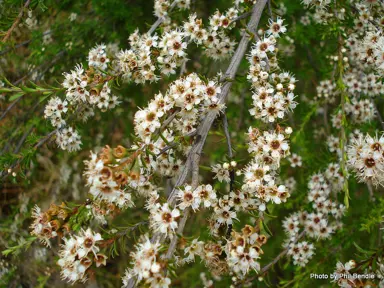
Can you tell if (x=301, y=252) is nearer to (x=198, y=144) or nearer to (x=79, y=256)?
(x=198, y=144)

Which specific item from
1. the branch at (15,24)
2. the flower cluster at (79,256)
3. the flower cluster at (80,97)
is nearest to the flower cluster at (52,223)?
the flower cluster at (79,256)

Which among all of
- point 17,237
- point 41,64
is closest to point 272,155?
point 41,64

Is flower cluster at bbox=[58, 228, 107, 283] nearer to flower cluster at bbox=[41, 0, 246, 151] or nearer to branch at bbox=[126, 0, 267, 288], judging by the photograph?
branch at bbox=[126, 0, 267, 288]

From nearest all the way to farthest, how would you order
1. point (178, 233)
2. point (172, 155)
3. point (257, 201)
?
point (178, 233) < point (257, 201) < point (172, 155)

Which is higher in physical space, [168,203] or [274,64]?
[274,64]

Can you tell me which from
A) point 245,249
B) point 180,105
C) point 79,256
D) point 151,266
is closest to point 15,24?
point 180,105

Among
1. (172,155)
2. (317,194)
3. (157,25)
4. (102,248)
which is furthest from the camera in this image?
(317,194)

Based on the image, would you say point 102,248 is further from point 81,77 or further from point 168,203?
point 81,77

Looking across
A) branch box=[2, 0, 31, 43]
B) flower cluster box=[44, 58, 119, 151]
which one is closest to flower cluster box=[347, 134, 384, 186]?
flower cluster box=[44, 58, 119, 151]

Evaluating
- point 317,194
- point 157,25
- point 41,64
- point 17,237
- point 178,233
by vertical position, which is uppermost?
point 157,25
